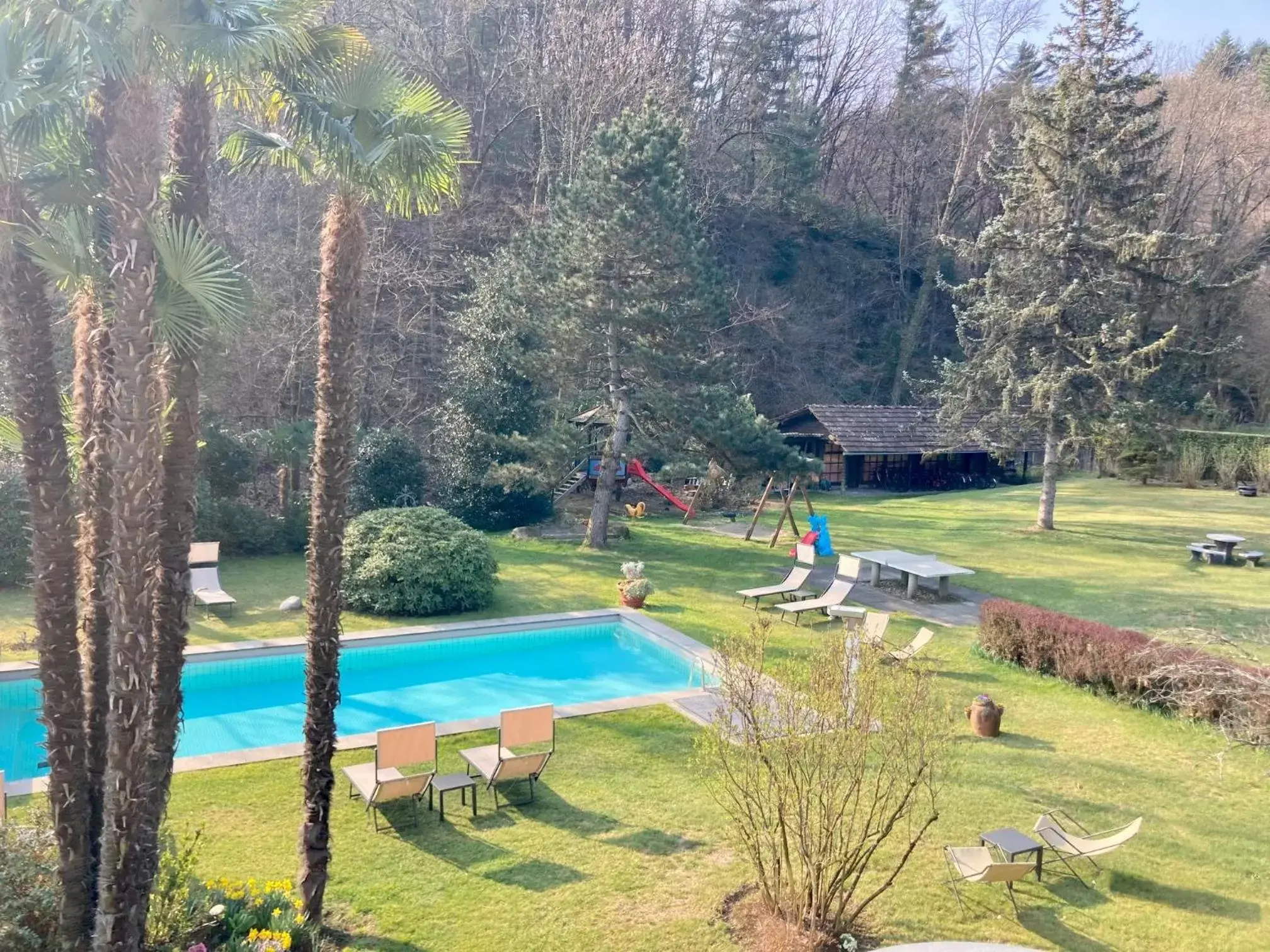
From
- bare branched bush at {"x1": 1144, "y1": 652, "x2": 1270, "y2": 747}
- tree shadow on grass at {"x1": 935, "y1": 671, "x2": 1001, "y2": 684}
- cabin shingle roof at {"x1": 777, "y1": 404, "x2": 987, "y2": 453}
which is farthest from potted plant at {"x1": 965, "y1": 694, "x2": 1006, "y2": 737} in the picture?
cabin shingle roof at {"x1": 777, "y1": 404, "x2": 987, "y2": 453}

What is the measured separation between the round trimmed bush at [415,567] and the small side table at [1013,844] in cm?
1002

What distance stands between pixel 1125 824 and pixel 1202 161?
123 ft

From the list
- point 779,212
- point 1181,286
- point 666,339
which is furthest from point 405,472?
point 779,212

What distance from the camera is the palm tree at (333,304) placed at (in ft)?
20.8

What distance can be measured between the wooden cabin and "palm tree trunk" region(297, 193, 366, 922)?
91.5ft

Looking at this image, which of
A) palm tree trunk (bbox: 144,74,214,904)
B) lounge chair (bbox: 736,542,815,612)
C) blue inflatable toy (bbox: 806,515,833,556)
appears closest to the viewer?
palm tree trunk (bbox: 144,74,214,904)

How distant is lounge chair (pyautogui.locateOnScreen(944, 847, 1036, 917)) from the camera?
22.0 ft

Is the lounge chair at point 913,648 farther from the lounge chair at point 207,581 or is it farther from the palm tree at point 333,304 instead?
the lounge chair at point 207,581

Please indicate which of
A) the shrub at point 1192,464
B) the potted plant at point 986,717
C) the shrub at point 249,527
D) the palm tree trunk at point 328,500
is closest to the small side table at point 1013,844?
the potted plant at point 986,717

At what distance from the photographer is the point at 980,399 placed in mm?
24484

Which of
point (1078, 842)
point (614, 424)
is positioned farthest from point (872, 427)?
point (1078, 842)

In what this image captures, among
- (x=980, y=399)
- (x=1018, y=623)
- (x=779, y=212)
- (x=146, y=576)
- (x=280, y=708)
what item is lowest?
(x=280, y=708)

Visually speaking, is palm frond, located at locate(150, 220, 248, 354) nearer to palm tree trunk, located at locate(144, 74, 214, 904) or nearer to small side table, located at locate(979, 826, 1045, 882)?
palm tree trunk, located at locate(144, 74, 214, 904)

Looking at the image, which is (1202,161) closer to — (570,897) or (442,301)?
(442,301)
